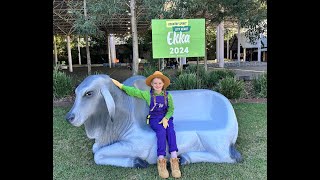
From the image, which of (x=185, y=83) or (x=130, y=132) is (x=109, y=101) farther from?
(x=185, y=83)

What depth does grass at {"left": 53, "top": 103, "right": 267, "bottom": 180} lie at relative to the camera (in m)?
3.46

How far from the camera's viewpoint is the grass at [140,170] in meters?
3.46

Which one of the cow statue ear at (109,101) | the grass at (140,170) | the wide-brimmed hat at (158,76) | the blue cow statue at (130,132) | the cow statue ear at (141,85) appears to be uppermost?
the wide-brimmed hat at (158,76)

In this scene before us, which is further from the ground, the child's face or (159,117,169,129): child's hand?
the child's face

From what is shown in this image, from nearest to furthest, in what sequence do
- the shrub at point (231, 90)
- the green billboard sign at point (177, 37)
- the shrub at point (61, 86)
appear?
the green billboard sign at point (177, 37), the shrub at point (231, 90), the shrub at point (61, 86)

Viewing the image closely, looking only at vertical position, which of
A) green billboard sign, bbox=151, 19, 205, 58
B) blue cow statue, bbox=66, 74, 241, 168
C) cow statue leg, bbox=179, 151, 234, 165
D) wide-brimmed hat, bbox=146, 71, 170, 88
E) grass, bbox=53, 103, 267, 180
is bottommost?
grass, bbox=53, 103, 267, 180

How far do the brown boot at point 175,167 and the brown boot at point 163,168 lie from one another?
0.25 feet

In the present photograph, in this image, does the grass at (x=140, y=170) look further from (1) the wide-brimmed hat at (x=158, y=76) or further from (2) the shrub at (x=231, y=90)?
(2) the shrub at (x=231, y=90)

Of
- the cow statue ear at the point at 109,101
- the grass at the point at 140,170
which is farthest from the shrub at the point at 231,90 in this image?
the cow statue ear at the point at 109,101

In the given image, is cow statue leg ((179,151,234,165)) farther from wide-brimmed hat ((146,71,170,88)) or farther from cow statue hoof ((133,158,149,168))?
wide-brimmed hat ((146,71,170,88))

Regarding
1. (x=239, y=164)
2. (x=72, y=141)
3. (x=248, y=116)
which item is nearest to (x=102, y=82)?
(x=72, y=141)

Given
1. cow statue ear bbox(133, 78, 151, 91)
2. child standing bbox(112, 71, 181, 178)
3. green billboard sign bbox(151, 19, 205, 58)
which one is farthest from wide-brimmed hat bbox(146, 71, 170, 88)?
green billboard sign bbox(151, 19, 205, 58)

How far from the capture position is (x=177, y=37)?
6145 millimetres
